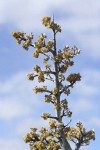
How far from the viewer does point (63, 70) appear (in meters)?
41.7

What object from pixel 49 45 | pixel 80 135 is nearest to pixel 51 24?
pixel 49 45

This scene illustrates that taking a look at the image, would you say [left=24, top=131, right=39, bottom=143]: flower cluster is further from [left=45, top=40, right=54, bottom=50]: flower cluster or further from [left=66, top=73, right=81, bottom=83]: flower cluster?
[left=45, top=40, right=54, bottom=50]: flower cluster

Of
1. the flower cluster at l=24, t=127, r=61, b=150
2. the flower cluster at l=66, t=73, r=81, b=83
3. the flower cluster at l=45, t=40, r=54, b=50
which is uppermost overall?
the flower cluster at l=45, t=40, r=54, b=50

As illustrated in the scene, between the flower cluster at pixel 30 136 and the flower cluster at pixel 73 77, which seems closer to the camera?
the flower cluster at pixel 30 136

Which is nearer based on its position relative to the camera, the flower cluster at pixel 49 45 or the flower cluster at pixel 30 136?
the flower cluster at pixel 30 136

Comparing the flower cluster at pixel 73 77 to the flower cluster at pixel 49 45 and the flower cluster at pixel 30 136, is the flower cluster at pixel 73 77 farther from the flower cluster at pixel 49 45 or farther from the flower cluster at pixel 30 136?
the flower cluster at pixel 30 136

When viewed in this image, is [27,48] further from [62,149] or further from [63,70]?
[62,149]

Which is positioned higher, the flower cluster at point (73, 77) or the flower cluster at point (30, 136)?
the flower cluster at point (73, 77)

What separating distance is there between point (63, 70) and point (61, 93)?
1902mm

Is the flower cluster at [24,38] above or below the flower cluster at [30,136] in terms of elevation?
above

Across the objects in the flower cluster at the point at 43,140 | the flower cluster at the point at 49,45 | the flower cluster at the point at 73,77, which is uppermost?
the flower cluster at the point at 49,45

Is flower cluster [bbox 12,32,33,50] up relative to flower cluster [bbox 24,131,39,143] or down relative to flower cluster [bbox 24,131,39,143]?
up

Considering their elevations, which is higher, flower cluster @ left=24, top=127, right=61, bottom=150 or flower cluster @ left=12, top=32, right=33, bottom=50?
flower cluster @ left=12, top=32, right=33, bottom=50

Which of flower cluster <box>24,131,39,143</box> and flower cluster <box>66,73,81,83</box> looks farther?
flower cluster <box>66,73,81,83</box>
